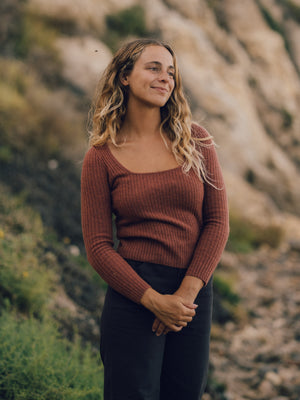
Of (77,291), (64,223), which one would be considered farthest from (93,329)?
(64,223)

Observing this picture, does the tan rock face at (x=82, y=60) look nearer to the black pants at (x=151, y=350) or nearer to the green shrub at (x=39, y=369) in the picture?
the green shrub at (x=39, y=369)

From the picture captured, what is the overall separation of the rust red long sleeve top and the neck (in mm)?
176

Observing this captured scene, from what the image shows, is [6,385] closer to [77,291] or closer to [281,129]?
[77,291]

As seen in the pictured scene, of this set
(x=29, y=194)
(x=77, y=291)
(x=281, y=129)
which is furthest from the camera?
(x=281, y=129)

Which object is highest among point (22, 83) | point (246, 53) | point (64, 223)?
point (246, 53)

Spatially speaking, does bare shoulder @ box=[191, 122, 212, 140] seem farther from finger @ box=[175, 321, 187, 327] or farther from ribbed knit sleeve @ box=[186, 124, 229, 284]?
finger @ box=[175, 321, 187, 327]

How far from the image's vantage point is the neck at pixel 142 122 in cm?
223

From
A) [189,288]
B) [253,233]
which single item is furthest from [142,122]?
[253,233]

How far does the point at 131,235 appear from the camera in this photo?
2.06 metres

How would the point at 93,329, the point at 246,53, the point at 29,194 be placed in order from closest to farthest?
the point at 93,329 → the point at 29,194 → the point at 246,53

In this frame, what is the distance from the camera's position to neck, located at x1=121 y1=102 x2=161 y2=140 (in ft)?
7.30

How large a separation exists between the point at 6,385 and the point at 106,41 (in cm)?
1019

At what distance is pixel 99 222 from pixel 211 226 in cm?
51

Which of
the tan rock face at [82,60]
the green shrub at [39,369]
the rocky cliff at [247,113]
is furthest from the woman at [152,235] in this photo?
the tan rock face at [82,60]
